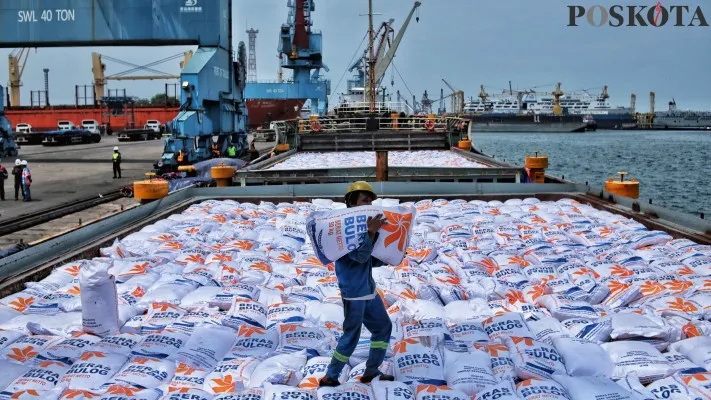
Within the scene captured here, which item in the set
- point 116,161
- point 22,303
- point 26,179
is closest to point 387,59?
point 116,161

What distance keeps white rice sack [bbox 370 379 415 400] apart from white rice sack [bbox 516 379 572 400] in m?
0.69

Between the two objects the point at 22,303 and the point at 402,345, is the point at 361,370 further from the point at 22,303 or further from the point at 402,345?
the point at 22,303

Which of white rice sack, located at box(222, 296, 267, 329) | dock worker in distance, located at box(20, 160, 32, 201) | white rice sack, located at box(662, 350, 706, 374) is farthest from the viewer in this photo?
dock worker in distance, located at box(20, 160, 32, 201)

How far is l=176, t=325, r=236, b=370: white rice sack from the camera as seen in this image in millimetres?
4867

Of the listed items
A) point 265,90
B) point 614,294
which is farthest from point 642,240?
point 265,90

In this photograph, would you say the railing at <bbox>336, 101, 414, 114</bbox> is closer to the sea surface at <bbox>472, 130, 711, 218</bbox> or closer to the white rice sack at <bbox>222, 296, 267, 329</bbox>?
the sea surface at <bbox>472, 130, 711, 218</bbox>

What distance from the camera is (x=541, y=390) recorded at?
4184mm

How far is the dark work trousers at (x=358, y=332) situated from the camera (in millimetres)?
4203

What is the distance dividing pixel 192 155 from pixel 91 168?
714 centimetres

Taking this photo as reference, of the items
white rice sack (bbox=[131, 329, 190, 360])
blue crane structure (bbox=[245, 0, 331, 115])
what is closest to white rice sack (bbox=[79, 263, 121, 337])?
white rice sack (bbox=[131, 329, 190, 360])

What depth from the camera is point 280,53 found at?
56.4m

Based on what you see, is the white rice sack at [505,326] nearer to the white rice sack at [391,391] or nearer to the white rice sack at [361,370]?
the white rice sack at [361,370]

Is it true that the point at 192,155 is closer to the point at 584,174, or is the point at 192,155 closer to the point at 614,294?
the point at 614,294

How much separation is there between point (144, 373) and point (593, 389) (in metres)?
2.85
